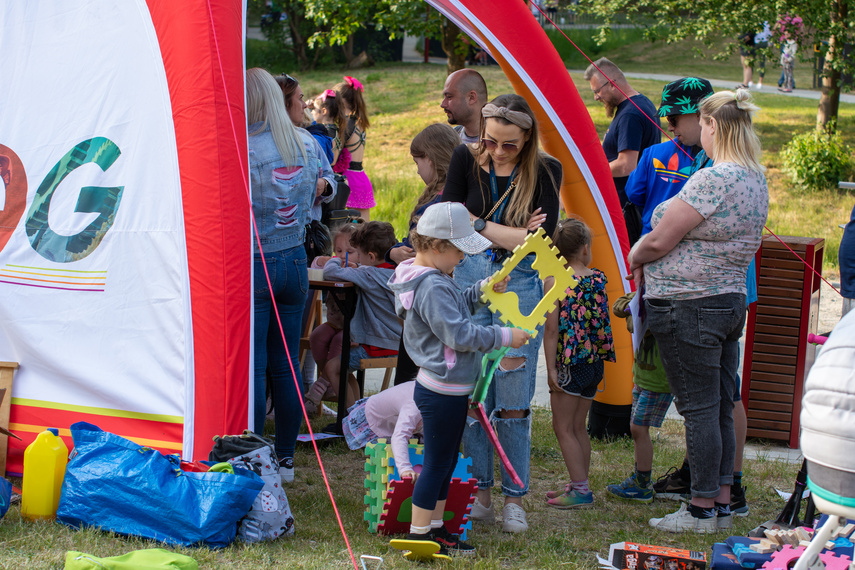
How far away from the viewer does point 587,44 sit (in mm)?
27219

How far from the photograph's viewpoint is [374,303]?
5.04m

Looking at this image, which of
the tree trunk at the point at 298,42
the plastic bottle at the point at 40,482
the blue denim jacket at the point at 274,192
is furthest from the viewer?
the tree trunk at the point at 298,42

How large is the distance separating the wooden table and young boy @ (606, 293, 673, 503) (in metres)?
1.57

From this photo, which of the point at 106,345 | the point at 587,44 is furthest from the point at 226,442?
the point at 587,44

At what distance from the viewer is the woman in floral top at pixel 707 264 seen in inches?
136

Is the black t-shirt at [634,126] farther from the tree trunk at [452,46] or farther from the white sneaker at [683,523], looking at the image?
the tree trunk at [452,46]

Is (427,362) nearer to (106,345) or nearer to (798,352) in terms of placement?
(106,345)

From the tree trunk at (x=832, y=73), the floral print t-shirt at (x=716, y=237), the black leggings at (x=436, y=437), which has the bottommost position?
the black leggings at (x=436, y=437)

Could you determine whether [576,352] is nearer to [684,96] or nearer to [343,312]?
[684,96]

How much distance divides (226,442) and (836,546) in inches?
91.9

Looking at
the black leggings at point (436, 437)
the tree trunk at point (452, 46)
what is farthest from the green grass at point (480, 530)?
the tree trunk at point (452, 46)

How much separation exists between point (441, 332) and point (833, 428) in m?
1.43

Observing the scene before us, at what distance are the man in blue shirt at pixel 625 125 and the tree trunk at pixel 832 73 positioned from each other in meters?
8.33

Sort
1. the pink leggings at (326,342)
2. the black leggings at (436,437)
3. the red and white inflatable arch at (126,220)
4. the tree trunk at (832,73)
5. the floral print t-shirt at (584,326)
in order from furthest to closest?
1. the tree trunk at (832,73)
2. the pink leggings at (326,342)
3. the floral print t-shirt at (584,326)
4. the red and white inflatable arch at (126,220)
5. the black leggings at (436,437)
